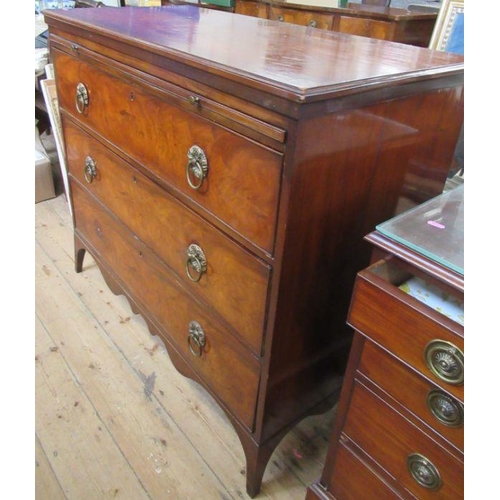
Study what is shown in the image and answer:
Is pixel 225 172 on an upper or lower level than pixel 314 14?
lower

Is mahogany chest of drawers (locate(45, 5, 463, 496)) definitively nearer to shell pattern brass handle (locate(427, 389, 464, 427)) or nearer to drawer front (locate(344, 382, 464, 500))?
drawer front (locate(344, 382, 464, 500))

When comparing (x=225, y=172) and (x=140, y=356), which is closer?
(x=225, y=172)

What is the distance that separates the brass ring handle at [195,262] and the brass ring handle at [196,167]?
0.50ft

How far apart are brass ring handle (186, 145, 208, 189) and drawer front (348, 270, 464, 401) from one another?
38cm

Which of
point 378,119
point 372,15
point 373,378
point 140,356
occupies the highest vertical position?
point 372,15

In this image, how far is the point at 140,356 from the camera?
1.55 meters

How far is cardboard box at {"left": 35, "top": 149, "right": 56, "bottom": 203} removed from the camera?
2379 mm

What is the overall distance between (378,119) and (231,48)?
1.09ft

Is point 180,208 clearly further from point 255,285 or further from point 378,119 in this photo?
point 378,119

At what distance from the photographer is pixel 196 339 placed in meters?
1.14

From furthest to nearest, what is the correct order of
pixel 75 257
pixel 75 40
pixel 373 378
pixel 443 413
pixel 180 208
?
pixel 75 257 → pixel 75 40 → pixel 180 208 → pixel 373 378 → pixel 443 413

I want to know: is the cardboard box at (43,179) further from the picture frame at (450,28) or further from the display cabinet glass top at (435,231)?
the display cabinet glass top at (435,231)

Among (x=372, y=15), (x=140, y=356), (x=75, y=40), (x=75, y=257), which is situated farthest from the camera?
(x=75, y=257)
